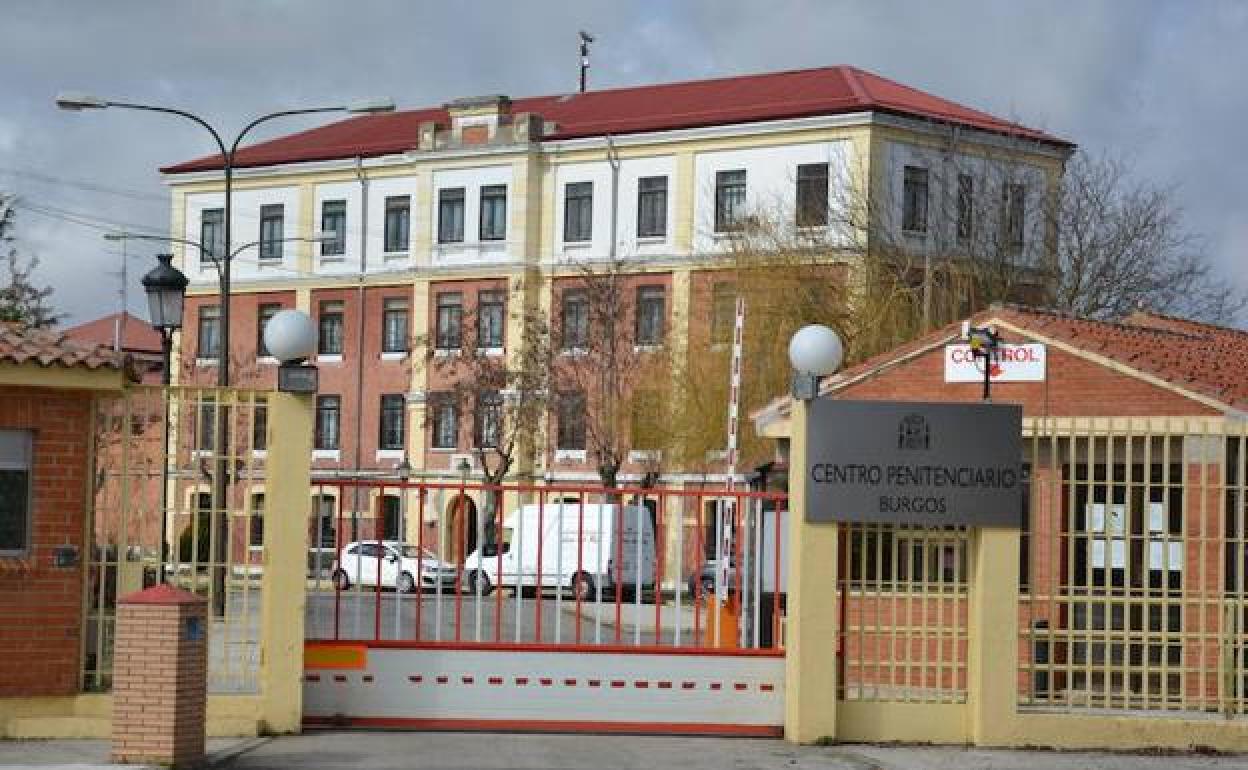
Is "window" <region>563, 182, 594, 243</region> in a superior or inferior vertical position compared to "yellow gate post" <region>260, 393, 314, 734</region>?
superior

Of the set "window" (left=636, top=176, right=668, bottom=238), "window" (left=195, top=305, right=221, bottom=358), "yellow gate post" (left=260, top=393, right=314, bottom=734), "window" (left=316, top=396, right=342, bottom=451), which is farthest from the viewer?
"window" (left=195, top=305, right=221, bottom=358)

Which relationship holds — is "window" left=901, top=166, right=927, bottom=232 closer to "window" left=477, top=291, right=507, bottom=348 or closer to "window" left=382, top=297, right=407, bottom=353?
"window" left=477, top=291, right=507, bottom=348

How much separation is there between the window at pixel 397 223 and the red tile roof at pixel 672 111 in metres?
1.70

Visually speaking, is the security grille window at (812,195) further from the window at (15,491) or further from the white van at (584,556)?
the window at (15,491)

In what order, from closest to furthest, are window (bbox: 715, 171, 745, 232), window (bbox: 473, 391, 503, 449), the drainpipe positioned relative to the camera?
window (bbox: 473, 391, 503, 449) < window (bbox: 715, 171, 745, 232) < the drainpipe

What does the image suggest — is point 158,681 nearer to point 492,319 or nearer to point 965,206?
point 965,206

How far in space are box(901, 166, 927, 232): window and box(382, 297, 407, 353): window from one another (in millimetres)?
18628

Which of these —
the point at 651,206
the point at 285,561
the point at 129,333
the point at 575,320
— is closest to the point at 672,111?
the point at 651,206

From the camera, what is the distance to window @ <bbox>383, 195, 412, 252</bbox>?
227 feet

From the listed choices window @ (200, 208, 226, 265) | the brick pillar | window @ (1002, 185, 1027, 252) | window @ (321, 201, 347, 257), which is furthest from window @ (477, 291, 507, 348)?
the brick pillar

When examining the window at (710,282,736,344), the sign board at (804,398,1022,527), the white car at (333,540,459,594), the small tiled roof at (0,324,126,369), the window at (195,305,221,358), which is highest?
the window at (195,305,221,358)

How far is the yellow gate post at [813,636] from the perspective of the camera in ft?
57.0

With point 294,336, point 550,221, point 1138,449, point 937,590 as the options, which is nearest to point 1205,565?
point 1138,449

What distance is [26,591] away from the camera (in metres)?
16.7
